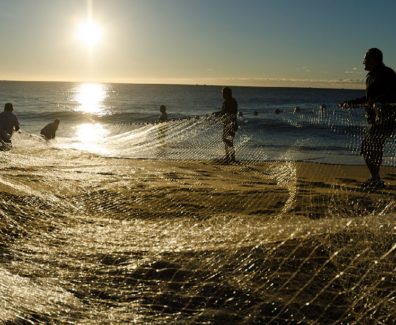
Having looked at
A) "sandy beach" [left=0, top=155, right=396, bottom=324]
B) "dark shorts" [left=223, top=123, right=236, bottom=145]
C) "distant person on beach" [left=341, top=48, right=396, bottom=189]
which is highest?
"distant person on beach" [left=341, top=48, right=396, bottom=189]

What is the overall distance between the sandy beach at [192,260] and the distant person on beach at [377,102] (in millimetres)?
1221

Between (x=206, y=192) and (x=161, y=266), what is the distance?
3107mm

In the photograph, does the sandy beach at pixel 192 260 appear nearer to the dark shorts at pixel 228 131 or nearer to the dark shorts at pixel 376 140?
the dark shorts at pixel 376 140

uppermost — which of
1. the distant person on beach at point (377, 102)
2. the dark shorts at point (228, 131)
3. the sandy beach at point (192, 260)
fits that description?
the distant person on beach at point (377, 102)

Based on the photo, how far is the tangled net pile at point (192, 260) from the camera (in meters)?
2.70

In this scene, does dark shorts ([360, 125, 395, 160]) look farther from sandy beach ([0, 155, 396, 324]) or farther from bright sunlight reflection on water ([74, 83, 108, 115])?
bright sunlight reflection on water ([74, 83, 108, 115])

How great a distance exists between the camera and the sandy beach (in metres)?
2.71

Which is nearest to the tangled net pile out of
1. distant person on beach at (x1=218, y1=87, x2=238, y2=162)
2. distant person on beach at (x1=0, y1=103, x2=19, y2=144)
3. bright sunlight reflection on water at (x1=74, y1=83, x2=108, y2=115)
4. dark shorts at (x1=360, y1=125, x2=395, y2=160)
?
dark shorts at (x1=360, y1=125, x2=395, y2=160)

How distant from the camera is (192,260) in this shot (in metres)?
3.41

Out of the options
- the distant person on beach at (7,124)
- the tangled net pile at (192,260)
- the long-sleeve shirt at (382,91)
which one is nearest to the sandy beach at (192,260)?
the tangled net pile at (192,260)

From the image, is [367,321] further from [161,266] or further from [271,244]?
[161,266]

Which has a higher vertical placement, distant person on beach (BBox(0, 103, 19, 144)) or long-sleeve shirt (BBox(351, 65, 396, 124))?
long-sleeve shirt (BBox(351, 65, 396, 124))

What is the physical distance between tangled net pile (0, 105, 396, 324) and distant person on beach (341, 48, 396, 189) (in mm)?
1230

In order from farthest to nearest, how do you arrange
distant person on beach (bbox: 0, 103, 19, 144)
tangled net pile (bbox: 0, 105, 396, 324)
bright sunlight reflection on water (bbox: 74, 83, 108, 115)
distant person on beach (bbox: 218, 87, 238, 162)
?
bright sunlight reflection on water (bbox: 74, 83, 108, 115) → distant person on beach (bbox: 0, 103, 19, 144) → distant person on beach (bbox: 218, 87, 238, 162) → tangled net pile (bbox: 0, 105, 396, 324)
